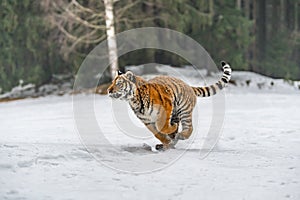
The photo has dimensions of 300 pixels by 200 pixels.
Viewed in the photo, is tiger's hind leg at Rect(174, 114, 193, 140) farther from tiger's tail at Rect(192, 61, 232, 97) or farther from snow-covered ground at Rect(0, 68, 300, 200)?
tiger's tail at Rect(192, 61, 232, 97)

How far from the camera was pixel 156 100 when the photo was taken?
4309mm

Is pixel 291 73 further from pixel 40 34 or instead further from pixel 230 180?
pixel 230 180

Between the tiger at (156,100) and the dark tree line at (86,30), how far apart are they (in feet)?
30.5

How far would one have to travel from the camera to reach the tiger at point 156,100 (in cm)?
430

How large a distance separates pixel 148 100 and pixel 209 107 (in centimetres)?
562

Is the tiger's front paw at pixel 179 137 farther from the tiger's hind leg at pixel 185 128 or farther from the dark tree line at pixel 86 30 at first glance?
the dark tree line at pixel 86 30

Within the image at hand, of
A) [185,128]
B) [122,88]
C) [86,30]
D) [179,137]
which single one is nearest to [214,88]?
[185,128]

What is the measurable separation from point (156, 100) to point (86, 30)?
37.8 ft

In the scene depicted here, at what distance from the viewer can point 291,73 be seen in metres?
21.1

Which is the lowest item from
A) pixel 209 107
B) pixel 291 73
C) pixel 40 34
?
pixel 291 73

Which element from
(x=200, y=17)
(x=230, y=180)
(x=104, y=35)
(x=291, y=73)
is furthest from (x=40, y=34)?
(x=230, y=180)

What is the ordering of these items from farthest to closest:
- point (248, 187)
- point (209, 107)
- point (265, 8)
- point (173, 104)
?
point (265, 8) < point (209, 107) < point (173, 104) < point (248, 187)

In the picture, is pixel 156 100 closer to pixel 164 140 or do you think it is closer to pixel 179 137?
pixel 164 140

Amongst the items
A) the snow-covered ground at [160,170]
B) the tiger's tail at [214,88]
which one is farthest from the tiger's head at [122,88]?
the tiger's tail at [214,88]
